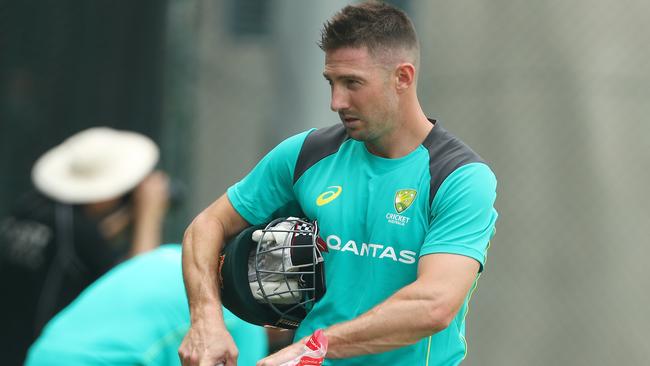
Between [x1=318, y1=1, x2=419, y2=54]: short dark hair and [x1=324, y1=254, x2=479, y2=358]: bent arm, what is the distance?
669 millimetres

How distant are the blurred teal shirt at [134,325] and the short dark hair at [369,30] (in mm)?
1084

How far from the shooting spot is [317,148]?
3488mm

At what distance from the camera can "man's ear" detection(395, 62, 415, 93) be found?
11.0 feet

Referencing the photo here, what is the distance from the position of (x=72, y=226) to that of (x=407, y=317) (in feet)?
9.55

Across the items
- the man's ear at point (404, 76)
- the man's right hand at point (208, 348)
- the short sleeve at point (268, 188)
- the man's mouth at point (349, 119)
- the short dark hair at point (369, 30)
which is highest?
the short dark hair at point (369, 30)

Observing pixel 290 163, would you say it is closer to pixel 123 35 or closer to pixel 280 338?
pixel 280 338

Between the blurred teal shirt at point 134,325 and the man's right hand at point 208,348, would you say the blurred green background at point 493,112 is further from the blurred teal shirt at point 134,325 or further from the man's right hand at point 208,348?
the man's right hand at point 208,348

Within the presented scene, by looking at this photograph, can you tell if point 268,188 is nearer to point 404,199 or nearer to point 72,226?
point 404,199

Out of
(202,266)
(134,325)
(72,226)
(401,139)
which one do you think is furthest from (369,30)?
(72,226)

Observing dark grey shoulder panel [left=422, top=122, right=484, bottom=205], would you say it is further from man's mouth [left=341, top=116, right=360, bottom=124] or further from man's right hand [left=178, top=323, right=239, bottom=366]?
man's right hand [left=178, top=323, right=239, bottom=366]

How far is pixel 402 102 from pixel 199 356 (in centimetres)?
91

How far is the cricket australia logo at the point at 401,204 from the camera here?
3238 mm

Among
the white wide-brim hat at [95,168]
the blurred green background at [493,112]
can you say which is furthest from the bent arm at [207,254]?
the blurred green background at [493,112]

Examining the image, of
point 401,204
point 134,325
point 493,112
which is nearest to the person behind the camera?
point 401,204
